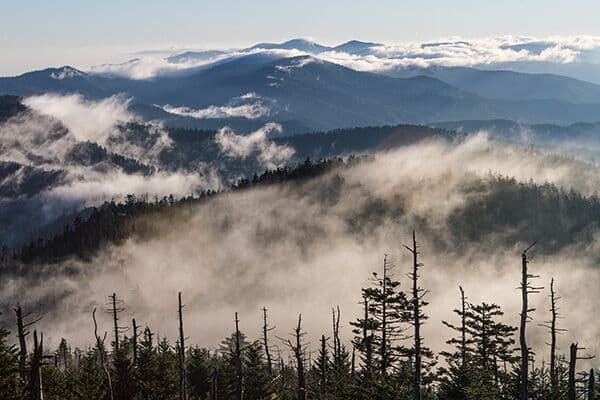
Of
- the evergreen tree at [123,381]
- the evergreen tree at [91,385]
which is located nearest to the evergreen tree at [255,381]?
the evergreen tree at [123,381]

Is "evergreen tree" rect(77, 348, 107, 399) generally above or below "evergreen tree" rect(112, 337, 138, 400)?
above

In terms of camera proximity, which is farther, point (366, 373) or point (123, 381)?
point (123, 381)

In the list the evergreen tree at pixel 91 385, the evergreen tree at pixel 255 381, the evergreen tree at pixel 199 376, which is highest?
the evergreen tree at pixel 91 385

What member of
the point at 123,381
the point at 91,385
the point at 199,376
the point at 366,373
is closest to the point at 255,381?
the point at 199,376

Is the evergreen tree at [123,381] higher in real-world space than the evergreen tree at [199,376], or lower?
higher

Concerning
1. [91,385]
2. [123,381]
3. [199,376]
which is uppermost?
[91,385]

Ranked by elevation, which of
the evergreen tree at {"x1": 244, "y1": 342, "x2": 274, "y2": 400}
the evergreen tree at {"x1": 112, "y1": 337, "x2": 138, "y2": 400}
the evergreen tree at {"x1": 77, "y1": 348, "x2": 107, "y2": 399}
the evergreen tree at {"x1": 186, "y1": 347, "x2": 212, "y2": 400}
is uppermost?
the evergreen tree at {"x1": 77, "y1": 348, "x2": 107, "y2": 399}

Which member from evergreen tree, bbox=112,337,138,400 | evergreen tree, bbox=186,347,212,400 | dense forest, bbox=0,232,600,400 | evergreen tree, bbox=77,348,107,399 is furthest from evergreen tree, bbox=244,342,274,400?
evergreen tree, bbox=77,348,107,399

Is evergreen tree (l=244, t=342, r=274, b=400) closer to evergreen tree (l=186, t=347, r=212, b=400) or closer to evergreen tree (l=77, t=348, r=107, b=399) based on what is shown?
evergreen tree (l=186, t=347, r=212, b=400)

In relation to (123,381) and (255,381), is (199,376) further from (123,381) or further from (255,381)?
(123,381)

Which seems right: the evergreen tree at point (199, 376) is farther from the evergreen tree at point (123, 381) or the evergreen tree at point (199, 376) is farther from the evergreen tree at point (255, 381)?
the evergreen tree at point (123, 381)

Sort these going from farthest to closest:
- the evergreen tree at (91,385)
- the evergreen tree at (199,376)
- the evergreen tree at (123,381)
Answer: the evergreen tree at (199,376) → the evergreen tree at (123,381) → the evergreen tree at (91,385)

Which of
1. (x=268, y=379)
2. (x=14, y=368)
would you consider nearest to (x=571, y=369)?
(x=268, y=379)
